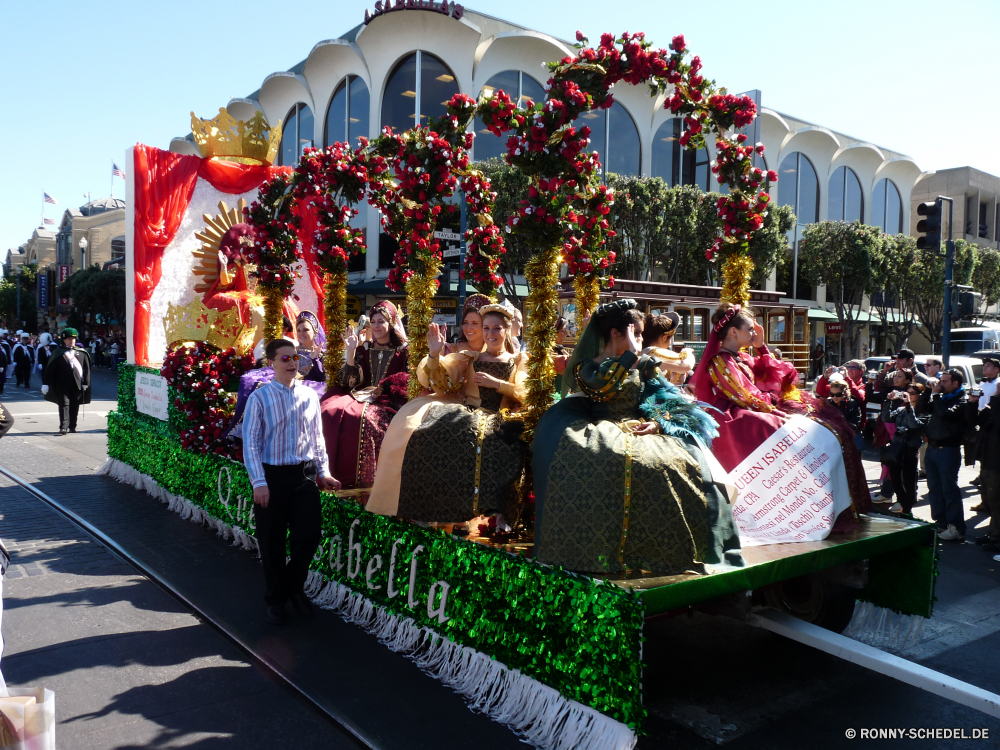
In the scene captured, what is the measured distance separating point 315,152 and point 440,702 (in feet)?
16.5

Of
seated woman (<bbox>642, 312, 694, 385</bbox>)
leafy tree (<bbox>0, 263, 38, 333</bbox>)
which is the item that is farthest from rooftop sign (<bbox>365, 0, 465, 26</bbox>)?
leafy tree (<bbox>0, 263, 38, 333</bbox>)

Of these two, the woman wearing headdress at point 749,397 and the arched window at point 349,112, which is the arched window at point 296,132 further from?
the woman wearing headdress at point 749,397

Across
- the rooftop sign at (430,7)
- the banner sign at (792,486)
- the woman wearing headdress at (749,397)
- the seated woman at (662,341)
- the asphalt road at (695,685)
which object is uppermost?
the rooftop sign at (430,7)

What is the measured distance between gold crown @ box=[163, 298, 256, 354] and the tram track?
8.28 ft

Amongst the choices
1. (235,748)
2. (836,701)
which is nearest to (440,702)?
(235,748)

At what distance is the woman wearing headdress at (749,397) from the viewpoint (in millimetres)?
4852

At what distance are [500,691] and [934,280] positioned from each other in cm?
3308

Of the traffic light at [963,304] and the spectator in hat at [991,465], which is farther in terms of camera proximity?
the traffic light at [963,304]

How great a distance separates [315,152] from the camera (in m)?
6.92

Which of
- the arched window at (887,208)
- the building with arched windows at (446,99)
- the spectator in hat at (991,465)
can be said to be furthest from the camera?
the arched window at (887,208)

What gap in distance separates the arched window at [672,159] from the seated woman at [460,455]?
26.1 metres

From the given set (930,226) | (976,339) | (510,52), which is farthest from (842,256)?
(930,226)

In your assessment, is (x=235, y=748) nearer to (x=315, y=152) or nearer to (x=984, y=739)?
(x=984, y=739)

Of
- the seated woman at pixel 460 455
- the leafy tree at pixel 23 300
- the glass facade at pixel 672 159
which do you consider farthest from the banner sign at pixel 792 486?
the leafy tree at pixel 23 300
